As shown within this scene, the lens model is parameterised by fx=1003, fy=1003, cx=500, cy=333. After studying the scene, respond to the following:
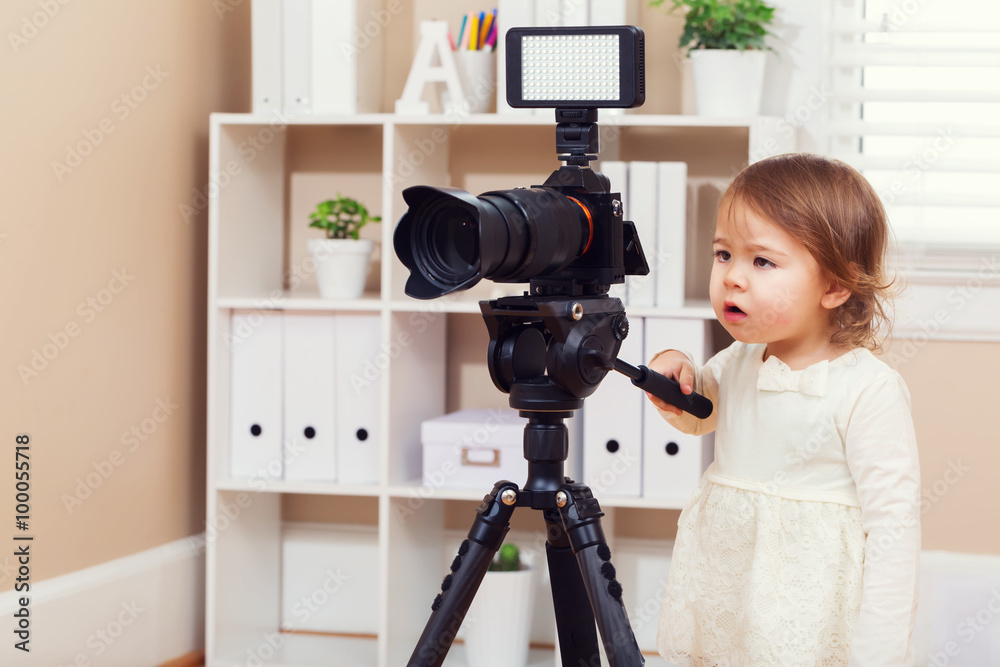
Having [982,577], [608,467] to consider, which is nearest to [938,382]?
[982,577]

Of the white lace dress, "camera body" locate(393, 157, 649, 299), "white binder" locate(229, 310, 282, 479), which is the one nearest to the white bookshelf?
"white binder" locate(229, 310, 282, 479)

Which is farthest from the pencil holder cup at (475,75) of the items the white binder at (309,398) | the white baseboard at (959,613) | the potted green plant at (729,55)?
the white baseboard at (959,613)

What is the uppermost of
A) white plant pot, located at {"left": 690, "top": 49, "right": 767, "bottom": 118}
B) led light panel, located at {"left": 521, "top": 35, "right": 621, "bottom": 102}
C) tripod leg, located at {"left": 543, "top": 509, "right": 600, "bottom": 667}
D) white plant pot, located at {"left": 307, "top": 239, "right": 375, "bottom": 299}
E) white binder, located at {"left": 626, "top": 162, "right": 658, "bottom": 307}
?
white plant pot, located at {"left": 690, "top": 49, "right": 767, "bottom": 118}

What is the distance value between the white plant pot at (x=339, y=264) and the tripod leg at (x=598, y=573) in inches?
40.1

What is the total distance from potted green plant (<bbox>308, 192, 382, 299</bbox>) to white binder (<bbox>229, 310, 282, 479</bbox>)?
129mm

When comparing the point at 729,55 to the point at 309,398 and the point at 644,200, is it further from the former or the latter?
the point at 309,398

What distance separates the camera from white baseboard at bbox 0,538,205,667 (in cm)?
168

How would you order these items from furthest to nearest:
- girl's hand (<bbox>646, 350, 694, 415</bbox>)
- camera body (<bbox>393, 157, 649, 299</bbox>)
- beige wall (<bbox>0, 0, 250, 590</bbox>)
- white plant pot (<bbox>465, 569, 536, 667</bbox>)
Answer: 1. white plant pot (<bbox>465, 569, 536, 667</bbox>)
2. beige wall (<bbox>0, 0, 250, 590</bbox>)
3. girl's hand (<bbox>646, 350, 694, 415</bbox>)
4. camera body (<bbox>393, 157, 649, 299</bbox>)

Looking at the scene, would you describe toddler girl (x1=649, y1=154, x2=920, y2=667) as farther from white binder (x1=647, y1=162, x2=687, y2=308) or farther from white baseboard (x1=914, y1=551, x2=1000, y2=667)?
white baseboard (x1=914, y1=551, x2=1000, y2=667)

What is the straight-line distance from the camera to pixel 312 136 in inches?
88.3

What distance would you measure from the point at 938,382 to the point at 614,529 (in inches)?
28.6

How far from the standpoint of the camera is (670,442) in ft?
6.12

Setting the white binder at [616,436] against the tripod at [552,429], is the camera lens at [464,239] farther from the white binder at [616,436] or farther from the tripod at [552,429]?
the white binder at [616,436]

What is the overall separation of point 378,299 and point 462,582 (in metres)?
1.01
